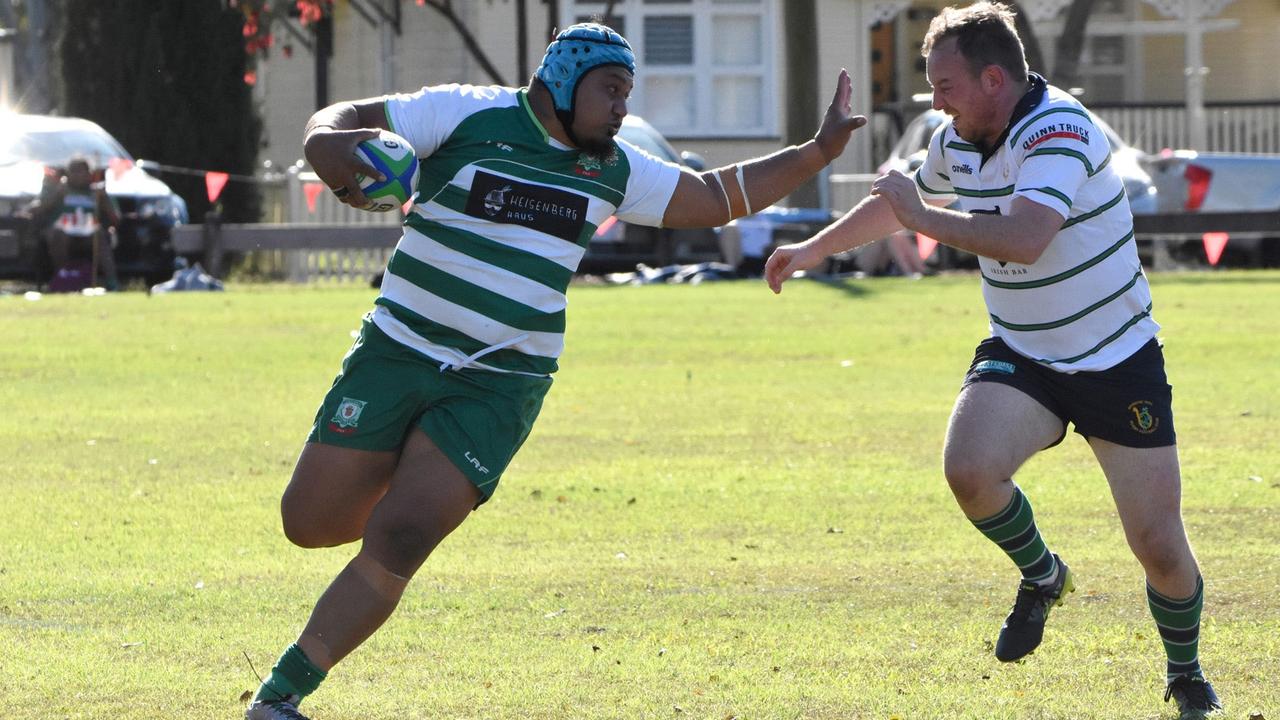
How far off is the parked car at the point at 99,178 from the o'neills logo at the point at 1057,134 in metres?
19.2

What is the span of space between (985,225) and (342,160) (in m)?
1.73

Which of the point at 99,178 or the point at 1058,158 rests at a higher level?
the point at 1058,158

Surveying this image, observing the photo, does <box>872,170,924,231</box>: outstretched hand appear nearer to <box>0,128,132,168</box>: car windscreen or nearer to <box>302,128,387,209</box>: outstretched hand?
<box>302,128,387,209</box>: outstretched hand

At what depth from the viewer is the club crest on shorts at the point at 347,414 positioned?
553 cm

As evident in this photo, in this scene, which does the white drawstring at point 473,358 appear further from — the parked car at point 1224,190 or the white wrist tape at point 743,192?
the parked car at point 1224,190

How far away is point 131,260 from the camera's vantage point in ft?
81.0

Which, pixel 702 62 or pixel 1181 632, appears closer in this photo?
pixel 1181 632

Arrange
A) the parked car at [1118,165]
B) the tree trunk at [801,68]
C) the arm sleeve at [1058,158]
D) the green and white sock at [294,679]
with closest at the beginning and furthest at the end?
the green and white sock at [294,679] < the arm sleeve at [1058,158] < the parked car at [1118,165] < the tree trunk at [801,68]

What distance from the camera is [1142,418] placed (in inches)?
228

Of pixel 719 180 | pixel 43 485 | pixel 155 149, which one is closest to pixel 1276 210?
pixel 155 149

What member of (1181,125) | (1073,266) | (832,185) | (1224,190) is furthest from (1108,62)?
(1073,266)

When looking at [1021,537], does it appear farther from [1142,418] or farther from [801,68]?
[801,68]

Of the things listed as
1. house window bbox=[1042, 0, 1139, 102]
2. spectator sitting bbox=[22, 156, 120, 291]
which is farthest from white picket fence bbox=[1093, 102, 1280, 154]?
spectator sitting bbox=[22, 156, 120, 291]

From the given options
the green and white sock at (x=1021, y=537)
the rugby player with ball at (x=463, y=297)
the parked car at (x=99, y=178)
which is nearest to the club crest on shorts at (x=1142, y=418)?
the green and white sock at (x=1021, y=537)
